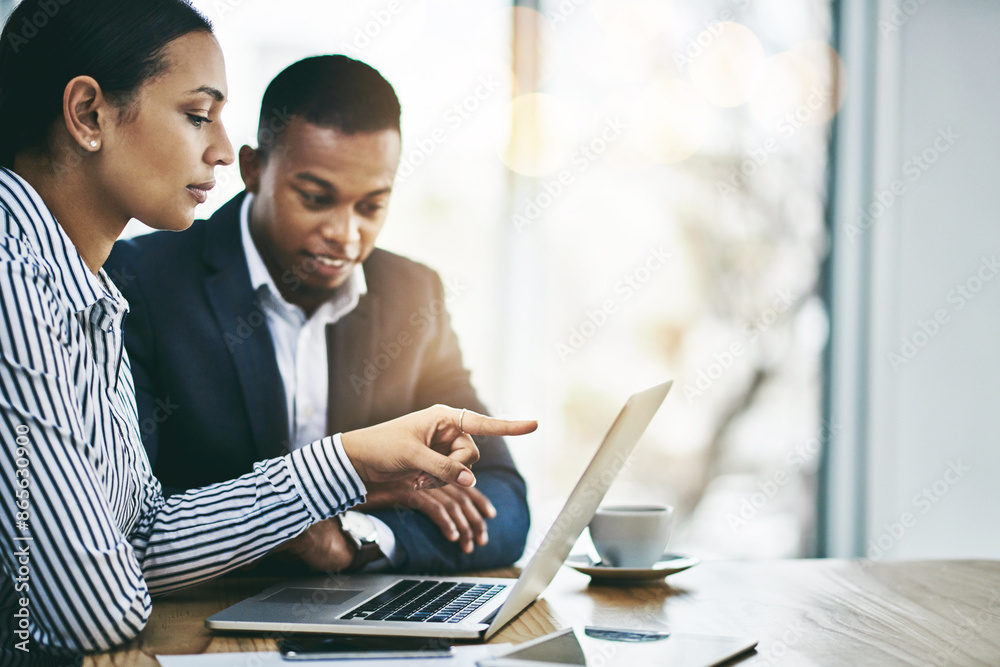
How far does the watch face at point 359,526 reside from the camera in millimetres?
1300

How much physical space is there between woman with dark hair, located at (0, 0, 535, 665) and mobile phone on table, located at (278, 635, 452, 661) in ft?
0.69

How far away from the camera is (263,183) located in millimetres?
1585

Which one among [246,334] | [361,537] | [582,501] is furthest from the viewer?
[246,334]

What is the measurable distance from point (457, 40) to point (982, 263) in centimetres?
197

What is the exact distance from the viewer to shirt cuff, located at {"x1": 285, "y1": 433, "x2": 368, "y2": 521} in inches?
44.0

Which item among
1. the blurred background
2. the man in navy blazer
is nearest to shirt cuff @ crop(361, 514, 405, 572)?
the man in navy blazer

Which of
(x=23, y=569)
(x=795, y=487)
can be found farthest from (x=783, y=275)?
(x=23, y=569)

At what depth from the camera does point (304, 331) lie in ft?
5.27

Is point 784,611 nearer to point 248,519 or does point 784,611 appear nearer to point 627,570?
point 627,570

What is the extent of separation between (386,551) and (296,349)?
1.60 feet

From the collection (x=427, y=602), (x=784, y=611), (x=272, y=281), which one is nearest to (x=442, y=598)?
(x=427, y=602)

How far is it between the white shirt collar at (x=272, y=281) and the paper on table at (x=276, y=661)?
0.86 m

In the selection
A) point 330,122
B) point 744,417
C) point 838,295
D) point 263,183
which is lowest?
point 744,417

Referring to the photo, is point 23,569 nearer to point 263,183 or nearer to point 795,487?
point 263,183
